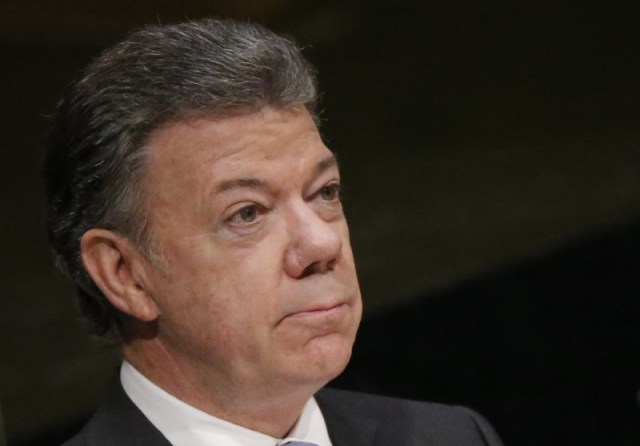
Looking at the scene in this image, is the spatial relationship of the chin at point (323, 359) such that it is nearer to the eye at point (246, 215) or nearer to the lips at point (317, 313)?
the lips at point (317, 313)

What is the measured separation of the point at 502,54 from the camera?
3.41 m

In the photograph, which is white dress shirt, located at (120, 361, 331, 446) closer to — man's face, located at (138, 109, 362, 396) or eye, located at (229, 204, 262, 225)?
man's face, located at (138, 109, 362, 396)

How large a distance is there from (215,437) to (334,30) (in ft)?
4.03

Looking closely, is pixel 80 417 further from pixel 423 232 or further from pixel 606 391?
pixel 606 391

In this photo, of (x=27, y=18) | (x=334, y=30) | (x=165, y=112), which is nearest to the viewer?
(x=165, y=112)

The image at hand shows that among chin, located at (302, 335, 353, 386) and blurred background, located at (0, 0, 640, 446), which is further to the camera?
blurred background, located at (0, 0, 640, 446)

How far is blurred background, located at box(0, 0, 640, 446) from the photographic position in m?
3.39

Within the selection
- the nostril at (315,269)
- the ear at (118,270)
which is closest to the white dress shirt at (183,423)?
the ear at (118,270)

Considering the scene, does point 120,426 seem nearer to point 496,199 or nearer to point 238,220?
point 238,220

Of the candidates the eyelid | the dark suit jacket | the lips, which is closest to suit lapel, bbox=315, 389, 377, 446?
the dark suit jacket

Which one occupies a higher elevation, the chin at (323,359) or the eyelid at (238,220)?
the eyelid at (238,220)

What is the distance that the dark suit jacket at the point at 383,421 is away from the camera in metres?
2.46

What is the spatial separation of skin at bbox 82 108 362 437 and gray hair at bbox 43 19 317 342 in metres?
0.02

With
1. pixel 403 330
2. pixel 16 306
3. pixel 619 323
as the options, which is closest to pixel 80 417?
pixel 16 306
